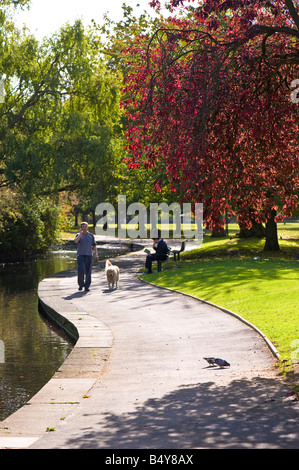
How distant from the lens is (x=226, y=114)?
32.2 feet

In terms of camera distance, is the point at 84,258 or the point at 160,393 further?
the point at 84,258

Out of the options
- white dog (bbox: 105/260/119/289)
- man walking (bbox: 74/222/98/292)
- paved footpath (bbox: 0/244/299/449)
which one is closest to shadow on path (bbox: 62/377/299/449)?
paved footpath (bbox: 0/244/299/449)

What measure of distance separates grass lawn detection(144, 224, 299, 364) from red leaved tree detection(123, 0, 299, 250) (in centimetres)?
267

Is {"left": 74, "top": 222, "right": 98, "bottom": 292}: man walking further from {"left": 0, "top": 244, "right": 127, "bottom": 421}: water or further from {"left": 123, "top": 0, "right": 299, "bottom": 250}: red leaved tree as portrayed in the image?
{"left": 123, "top": 0, "right": 299, "bottom": 250}: red leaved tree

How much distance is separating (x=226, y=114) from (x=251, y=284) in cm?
1072

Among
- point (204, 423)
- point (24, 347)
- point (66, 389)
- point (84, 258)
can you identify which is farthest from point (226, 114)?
point (84, 258)

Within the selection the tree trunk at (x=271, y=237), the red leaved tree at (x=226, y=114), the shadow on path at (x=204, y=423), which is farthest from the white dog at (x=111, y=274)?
the tree trunk at (x=271, y=237)

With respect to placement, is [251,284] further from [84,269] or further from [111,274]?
[84,269]

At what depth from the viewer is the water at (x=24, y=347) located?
34.0ft

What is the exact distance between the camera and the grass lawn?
13.1m

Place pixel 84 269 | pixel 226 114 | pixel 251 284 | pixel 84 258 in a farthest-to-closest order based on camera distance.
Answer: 1. pixel 84 258
2. pixel 84 269
3. pixel 251 284
4. pixel 226 114

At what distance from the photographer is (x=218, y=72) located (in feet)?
32.1
